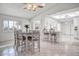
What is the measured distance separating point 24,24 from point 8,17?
60cm

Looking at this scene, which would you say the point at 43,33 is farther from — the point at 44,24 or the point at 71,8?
the point at 71,8

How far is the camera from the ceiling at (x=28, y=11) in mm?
3230

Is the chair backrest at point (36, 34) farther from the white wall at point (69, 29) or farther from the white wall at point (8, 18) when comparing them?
the white wall at point (69, 29)

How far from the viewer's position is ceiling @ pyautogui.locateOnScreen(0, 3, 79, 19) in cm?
323

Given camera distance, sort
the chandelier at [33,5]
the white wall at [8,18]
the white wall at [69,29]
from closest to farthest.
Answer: the chandelier at [33,5] → the white wall at [8,18] → the white wall at [69,29]

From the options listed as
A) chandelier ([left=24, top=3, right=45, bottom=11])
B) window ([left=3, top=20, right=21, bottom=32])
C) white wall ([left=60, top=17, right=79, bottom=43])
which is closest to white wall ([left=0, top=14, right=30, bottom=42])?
window ([left=3, top=20, right=21, bottom=32])

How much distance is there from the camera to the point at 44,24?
11.9 ft

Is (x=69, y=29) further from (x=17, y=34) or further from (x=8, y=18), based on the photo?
(x=8, y=18)

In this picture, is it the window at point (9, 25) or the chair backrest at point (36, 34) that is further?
the chair backrest at point (36, 34)

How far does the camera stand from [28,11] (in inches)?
142

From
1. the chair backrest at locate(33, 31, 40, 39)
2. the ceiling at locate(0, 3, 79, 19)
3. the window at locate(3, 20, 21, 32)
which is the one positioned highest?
the ceiling at locate(0, 3, 79, 19)

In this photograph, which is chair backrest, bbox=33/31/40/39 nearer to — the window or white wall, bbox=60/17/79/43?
the window

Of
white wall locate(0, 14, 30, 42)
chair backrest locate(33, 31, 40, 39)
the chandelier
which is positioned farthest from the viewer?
chair backrest locate(33, 31, 40, 39)

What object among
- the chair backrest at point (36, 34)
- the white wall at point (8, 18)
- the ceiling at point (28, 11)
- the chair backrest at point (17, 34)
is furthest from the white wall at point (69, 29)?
the chair backrest at point (17, 34)
